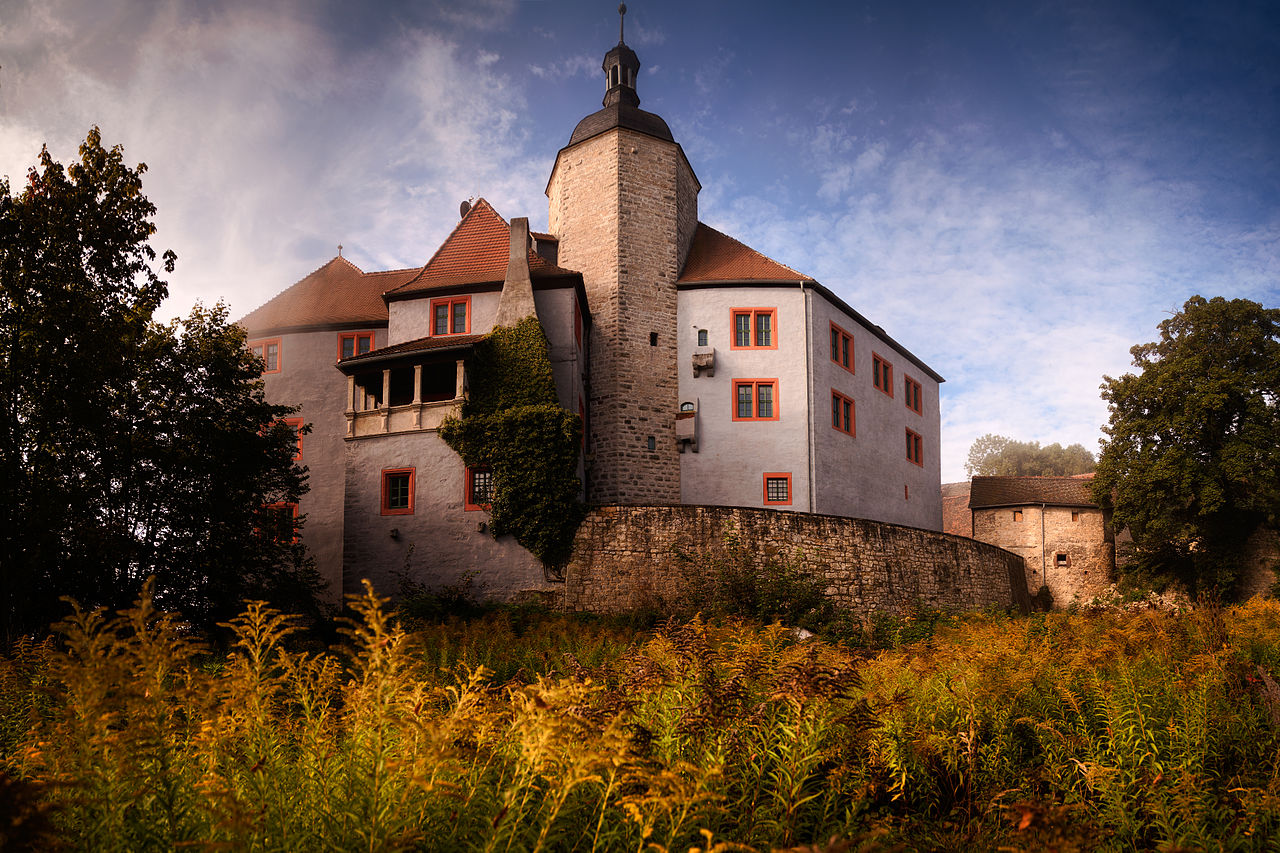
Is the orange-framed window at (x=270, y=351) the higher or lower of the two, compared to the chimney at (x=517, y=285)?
lower

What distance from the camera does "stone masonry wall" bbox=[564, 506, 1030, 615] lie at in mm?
23156

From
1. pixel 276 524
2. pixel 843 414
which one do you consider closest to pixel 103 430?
pixel 276 524

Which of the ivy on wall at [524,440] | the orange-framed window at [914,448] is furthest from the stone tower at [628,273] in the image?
the orange-framed window at [914,448]

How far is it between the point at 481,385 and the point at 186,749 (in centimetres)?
2091

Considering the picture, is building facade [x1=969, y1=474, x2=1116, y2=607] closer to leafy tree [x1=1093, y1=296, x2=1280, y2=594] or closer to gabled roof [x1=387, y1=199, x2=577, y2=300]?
leafy tree [x1=1093, y1=296, x2=1280, y2=594]

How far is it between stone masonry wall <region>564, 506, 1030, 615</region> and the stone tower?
615 cm

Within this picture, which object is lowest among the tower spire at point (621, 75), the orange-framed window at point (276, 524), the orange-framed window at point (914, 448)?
the orange-framed window at point (276, 524)

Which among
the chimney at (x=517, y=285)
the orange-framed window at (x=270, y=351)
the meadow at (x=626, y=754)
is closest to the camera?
the meadow at (x=626, y=754)

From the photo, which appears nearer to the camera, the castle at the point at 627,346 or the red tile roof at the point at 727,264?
the castle at the point at 627,346

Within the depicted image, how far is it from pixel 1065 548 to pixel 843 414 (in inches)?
560

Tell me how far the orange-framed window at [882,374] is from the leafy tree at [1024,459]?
31.5 meters

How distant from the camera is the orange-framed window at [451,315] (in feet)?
91.6

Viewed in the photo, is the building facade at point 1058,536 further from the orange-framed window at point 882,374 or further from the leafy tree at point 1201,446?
the orange-framed window at point 882,374

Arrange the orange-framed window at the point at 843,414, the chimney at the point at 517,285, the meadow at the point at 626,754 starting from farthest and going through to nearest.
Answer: the orange-framed window at the point at 843,414, the chimney at the point at 517,285, the meadow at the point at 626,754
